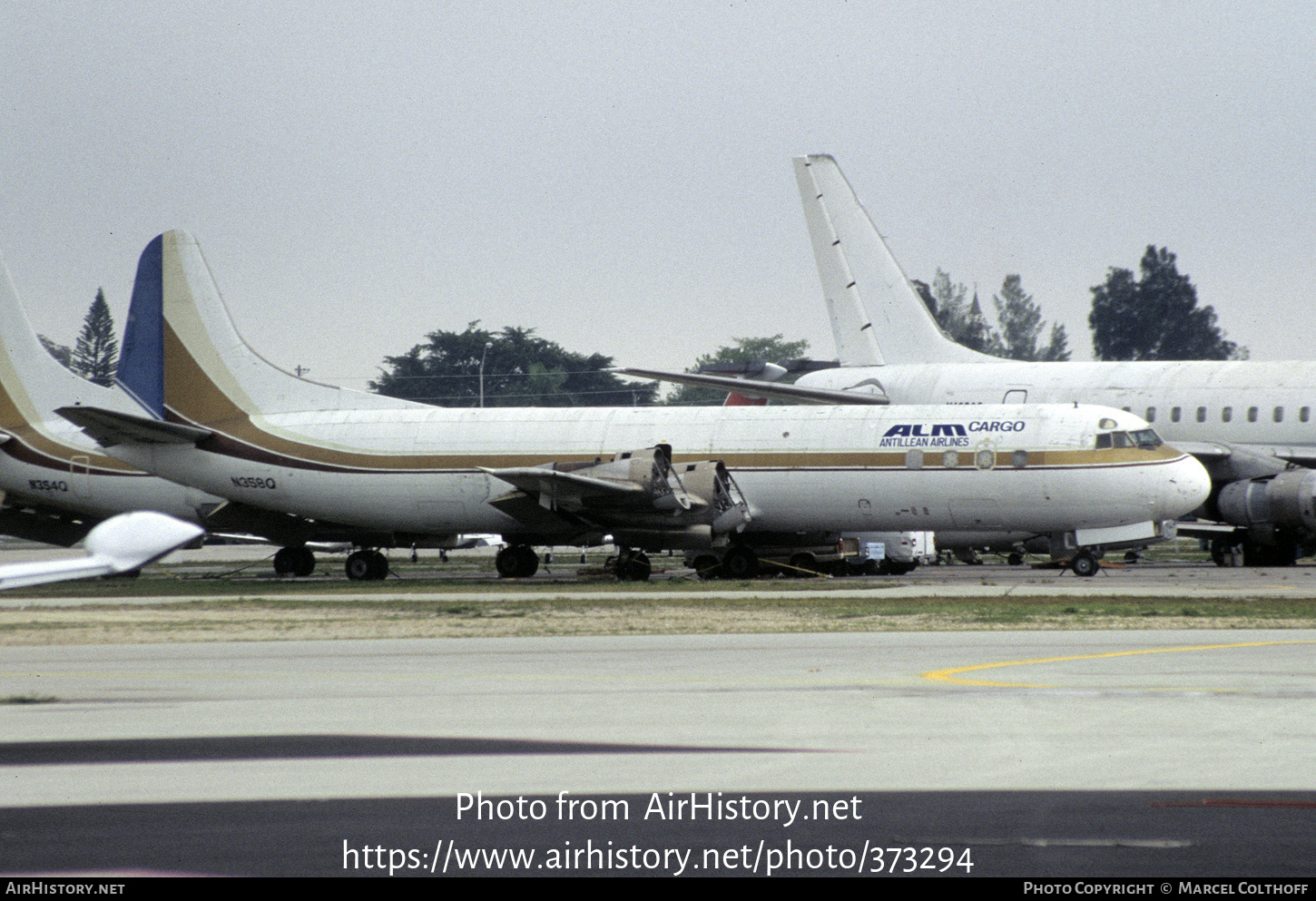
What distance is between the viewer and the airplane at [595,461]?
3603 cm

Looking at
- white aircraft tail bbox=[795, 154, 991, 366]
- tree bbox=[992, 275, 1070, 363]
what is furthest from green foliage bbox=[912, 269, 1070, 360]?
white aircraft tail bbox=[795, 154, 991, 366]

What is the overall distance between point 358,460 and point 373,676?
25438mm

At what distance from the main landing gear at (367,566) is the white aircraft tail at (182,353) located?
497 centimetres

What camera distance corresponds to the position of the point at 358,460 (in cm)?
4084

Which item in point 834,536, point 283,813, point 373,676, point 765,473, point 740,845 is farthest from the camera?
point 834,536

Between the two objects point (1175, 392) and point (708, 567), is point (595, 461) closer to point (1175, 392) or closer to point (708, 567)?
point (708, 567)

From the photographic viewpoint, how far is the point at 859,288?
5384 cm

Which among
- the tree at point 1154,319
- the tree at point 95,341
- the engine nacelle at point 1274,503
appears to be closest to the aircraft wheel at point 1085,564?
the engine nacelle at point 1274,503

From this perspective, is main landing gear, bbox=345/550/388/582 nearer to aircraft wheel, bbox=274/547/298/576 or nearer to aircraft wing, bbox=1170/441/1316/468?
aircraft wheel, bbox=274/547/298/576

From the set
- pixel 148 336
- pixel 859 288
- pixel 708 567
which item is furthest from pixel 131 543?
pixel 859 288

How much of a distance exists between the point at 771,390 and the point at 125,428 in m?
19.7

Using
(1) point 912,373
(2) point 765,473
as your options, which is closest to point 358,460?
(2) point 765,473
